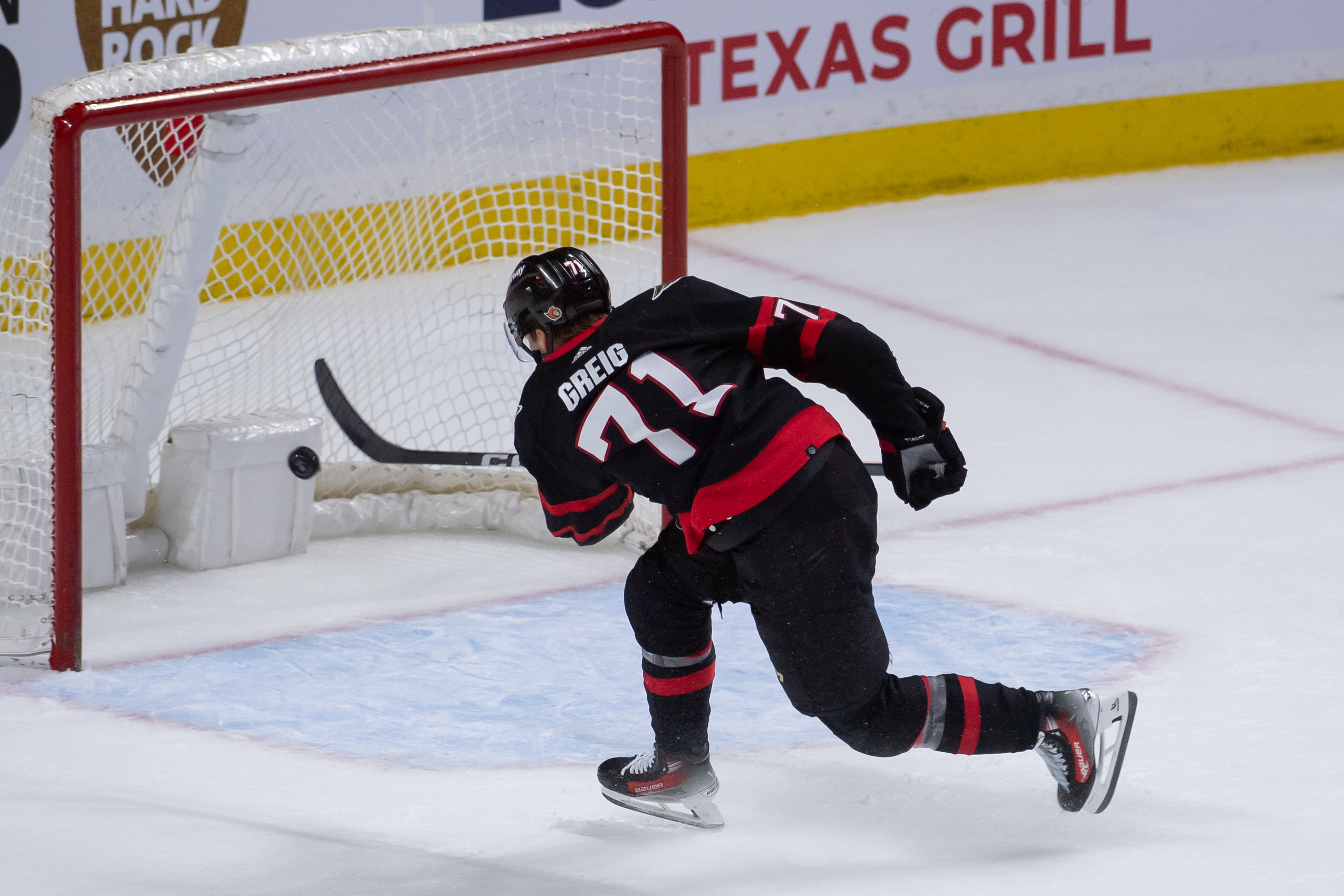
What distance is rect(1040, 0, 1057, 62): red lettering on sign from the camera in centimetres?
675

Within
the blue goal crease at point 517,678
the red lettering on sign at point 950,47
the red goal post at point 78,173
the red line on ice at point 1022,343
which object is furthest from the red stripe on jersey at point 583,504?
the red lettering on sign at point 950,47

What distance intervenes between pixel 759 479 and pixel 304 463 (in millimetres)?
1621

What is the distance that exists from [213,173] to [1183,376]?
263 cm

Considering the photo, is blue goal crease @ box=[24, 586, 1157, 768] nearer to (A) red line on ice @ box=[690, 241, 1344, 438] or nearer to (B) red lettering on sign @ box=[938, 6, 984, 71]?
(A) red line on ice @ box=[690, 241, 1344, 438]

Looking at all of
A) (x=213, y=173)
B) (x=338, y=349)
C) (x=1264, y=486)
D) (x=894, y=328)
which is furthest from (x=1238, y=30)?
(x=213, y=173)

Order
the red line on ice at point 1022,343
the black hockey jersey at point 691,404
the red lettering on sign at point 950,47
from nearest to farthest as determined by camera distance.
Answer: the black hockey jersey at point 691,404, the red line on ice at point 1022,343, the red lettering on sign at point 950,47

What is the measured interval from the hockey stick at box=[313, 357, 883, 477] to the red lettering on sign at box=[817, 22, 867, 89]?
9.09ft

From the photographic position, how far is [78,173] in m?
3.08

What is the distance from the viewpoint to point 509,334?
97.7 inches

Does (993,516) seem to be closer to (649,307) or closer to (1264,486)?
(1264,486)

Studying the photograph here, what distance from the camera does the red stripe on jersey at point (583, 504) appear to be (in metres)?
2.44

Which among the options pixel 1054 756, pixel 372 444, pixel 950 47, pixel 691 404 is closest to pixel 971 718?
pixel 1054 756

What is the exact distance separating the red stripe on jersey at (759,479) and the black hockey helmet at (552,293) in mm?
280

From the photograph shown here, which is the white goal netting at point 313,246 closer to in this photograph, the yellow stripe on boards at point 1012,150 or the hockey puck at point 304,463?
the hockey puck at point 304,463
